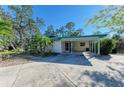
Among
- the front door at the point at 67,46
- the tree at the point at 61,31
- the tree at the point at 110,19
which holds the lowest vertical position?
the front door at the point at 67,46

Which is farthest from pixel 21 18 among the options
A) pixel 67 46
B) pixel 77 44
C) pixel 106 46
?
pixel 106 46

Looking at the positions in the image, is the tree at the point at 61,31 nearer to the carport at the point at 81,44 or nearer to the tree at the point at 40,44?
the carport at the point at 81,44

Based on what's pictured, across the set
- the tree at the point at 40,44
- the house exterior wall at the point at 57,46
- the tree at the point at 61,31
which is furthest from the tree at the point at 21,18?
the tree at the point at 61,31

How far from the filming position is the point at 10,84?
576 centimetres

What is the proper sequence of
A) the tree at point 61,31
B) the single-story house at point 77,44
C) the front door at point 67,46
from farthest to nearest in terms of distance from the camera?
the tree at point 61,31, the front door at point 67,46, the single-story house at point 77,44

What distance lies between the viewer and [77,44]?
2311 cm

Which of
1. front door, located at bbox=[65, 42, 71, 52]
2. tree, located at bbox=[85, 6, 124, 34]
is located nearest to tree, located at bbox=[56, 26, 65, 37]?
front door, located at bbox=[65, 42, 71, 52]

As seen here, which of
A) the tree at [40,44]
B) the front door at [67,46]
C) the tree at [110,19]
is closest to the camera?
the tree at [110,19]

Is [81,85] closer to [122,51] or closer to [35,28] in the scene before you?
[122,51]

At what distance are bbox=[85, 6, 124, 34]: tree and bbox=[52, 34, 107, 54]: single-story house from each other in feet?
28.2

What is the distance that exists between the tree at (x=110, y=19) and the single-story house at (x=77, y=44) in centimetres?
859

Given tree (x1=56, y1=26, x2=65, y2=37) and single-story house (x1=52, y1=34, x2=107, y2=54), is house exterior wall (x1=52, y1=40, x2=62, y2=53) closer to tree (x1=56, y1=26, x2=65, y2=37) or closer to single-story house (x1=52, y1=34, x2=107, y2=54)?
single-story house (x1=52, y1=34, x2=107, y2=54)

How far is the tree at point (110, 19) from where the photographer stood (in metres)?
6.84
